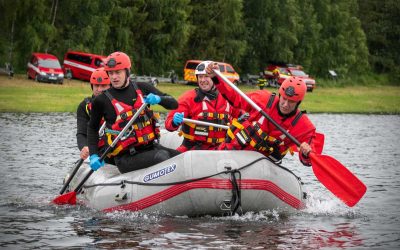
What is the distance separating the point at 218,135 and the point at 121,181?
2.04m

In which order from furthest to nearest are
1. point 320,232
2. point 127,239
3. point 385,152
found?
point 385,152
point 320,232
point 127,239

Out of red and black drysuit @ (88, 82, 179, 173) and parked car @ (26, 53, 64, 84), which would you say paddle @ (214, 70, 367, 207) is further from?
parked car @ (26, 53, 64, 84)

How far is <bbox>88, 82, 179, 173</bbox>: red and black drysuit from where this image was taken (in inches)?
406

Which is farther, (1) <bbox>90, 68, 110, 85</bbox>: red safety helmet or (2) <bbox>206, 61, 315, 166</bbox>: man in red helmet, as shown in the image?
(1) <bbox>90, 68, 110, 85</bbox>: red safety helmet

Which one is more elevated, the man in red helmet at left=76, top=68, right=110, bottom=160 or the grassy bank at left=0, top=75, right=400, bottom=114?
the man in red helmet at left=76, top=68, right=110, bottom=160

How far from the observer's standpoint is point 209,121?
1191cm

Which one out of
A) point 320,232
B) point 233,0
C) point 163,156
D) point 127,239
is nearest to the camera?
point 127,239

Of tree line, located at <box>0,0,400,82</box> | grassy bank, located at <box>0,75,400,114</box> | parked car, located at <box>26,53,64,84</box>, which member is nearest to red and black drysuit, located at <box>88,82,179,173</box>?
grassy bank, located at <box>0,75,400,114</box>

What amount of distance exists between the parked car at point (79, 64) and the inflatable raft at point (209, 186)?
3183 cm

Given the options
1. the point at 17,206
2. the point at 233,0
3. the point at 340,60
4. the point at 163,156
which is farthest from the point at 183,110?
the point at 340,60

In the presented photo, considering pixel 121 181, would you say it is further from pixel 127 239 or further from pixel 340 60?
pixel 340 60

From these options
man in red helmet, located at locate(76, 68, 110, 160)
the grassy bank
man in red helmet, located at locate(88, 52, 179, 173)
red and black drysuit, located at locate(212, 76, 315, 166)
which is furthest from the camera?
the grassy bank

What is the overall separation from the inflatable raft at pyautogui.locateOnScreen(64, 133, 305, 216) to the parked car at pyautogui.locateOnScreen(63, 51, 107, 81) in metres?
31.8

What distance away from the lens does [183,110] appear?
11938mm
